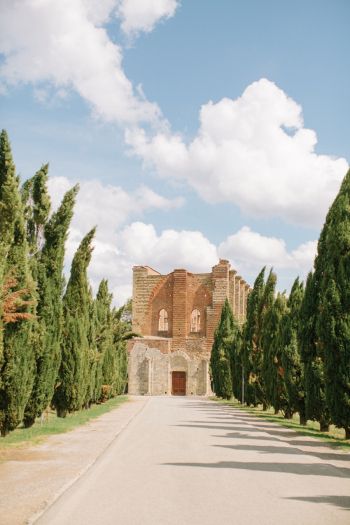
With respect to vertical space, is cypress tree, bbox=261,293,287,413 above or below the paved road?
above

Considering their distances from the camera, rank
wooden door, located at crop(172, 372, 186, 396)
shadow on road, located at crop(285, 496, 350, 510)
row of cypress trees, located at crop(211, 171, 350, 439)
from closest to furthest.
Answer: shadow on road, located at crop(285, 496, 350, 510) < row of cypress trees, located at crop(211, 171, 350, 439) < wooden door, located at crop(172, 372, 186, 396)

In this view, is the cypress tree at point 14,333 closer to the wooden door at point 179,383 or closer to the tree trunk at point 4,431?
the tree trunk at point 4,431

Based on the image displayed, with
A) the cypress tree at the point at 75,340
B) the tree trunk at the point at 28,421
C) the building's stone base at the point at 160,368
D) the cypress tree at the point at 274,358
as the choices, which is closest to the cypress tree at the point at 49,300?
the tree trunk at the point at 28,421

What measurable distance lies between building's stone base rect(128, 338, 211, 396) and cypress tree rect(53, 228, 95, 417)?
34.9m

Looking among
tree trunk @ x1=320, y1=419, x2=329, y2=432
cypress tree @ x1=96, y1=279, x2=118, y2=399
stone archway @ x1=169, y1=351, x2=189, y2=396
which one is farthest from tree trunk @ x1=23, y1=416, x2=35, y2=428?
stone archway @ x1=169, y1=351, x2=189, y2=396

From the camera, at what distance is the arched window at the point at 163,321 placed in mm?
64312

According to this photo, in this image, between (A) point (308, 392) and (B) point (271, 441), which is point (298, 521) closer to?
(B) point (271, 441)

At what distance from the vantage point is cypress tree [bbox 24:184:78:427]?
16.8 meters

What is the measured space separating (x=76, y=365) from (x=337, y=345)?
1036 cm

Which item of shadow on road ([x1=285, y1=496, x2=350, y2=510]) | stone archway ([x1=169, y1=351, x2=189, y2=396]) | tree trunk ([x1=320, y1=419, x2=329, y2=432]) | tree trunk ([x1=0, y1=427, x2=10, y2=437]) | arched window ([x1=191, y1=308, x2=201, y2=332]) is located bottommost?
tree trunk ([x1=320, y1=419, x2=329, y2=432])

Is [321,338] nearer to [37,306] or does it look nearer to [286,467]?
[286,467]

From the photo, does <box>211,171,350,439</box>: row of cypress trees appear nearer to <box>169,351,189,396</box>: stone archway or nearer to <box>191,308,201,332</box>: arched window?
<box>169,351,189,396</box>: stone archway

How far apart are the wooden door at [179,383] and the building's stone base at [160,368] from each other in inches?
17.0

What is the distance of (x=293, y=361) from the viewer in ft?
72.6
